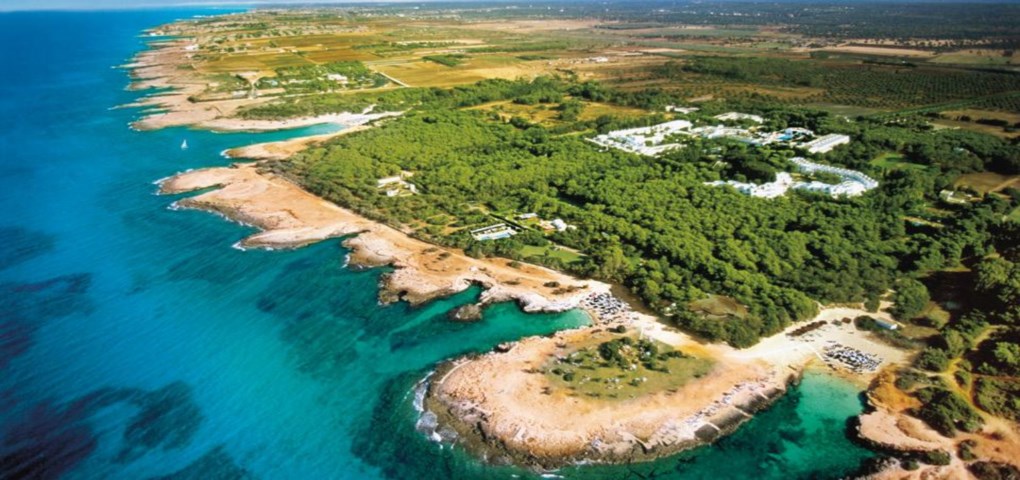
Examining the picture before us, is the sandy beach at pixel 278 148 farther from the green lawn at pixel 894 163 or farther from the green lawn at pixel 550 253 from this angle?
the green lawn at pixel 894 163

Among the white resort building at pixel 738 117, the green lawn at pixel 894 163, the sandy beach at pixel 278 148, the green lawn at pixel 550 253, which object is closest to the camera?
the green lawn at pixel 550 253

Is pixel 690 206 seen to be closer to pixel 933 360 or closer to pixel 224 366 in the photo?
pixel 933 360

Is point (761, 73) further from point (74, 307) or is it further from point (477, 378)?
point (74, 307)

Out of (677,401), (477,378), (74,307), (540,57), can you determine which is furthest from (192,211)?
(540,57)

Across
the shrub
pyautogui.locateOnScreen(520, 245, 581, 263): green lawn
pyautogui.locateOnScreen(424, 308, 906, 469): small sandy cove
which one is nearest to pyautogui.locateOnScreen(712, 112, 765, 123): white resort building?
pyautogui.locateOnScreen(520, 245, 581, 263): green lawn

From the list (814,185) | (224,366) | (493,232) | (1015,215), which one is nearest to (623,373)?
(493,232)

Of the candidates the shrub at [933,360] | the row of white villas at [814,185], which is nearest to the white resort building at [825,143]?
the row of white villas at [814,185]
